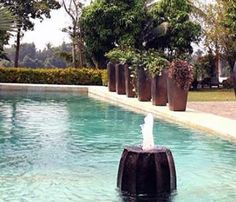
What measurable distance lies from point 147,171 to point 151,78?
488 inches

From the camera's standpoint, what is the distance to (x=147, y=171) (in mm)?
6500

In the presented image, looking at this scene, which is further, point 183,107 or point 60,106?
point 60,106

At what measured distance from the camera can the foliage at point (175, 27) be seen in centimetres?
2931

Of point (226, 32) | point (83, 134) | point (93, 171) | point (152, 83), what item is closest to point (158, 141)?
point (83, 134)

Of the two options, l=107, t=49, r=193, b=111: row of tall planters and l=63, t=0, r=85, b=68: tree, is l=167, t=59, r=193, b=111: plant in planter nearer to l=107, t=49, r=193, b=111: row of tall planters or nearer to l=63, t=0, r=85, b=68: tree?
l=107, t=49, r=193, b=111: row of tall planters

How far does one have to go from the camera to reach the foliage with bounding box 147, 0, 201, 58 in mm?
29306

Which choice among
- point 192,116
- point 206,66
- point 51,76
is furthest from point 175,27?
point 192,116

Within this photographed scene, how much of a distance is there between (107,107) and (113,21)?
12058 millimetres

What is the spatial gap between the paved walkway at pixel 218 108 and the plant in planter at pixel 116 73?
17.1 ft

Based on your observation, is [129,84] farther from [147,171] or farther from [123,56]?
[147,171]

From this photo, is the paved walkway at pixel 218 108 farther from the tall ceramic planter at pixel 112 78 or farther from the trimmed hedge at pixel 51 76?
the trimmed hedge at pixel 51 76

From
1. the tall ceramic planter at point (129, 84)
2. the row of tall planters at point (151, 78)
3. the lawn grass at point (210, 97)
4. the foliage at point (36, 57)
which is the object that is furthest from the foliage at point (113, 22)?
the foliage at point (36, 57)

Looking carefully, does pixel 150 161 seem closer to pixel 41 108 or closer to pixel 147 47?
pixel 41 108

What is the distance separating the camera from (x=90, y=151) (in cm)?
992
